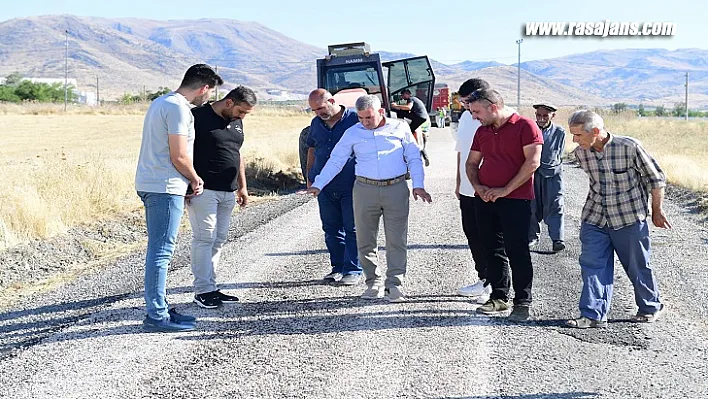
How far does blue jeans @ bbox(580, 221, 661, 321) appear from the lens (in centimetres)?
635

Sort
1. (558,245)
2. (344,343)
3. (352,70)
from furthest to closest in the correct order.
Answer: (352,70), (558,245), (344,343)

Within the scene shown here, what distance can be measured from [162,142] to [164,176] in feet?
0.85

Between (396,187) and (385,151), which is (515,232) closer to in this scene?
(396,187)

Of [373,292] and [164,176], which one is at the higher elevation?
[164,176]

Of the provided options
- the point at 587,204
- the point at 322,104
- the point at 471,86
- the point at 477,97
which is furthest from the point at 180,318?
the point at 587,204

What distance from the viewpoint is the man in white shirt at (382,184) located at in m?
7.11

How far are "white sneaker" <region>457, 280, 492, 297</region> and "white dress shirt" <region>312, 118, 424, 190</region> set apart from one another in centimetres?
105

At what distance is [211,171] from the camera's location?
22.6 ft

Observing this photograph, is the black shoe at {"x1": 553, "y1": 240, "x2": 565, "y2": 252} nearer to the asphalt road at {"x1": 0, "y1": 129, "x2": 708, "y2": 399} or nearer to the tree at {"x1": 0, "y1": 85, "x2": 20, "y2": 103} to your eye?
the asphalt road at {"x1": 0, "y1": 129, "x2": 708, "y2": 399}

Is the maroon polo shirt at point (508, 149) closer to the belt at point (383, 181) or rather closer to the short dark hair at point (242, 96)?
the belt at point (383, 181)

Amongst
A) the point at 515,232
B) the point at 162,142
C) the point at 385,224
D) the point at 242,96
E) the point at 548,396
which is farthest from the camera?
the point at 385,224

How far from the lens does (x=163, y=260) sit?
6.19m

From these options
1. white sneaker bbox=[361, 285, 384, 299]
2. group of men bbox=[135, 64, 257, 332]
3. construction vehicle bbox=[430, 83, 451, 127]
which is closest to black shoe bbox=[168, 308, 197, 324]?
group of men bbox=[135, 64, 257, 332]

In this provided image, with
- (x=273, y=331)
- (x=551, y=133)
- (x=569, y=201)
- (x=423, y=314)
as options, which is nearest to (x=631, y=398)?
(x=423, y=314)
